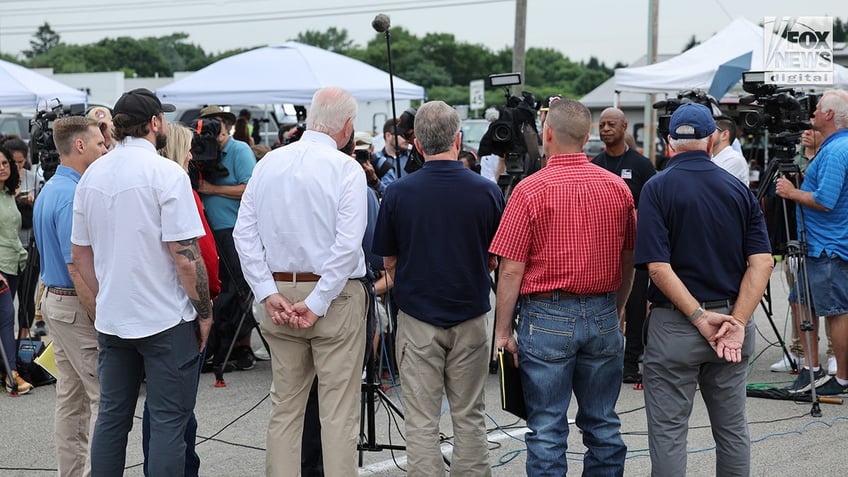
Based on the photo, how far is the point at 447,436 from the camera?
581 centimetres

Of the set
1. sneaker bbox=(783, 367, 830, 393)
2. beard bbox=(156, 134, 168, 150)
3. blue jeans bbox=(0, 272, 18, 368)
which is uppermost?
beard bbox=(156, 134, 168, 150)

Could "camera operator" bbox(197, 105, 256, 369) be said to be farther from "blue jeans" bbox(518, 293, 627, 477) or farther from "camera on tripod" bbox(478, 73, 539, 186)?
"blue jeans" bbox(518, 293, 627, 477)

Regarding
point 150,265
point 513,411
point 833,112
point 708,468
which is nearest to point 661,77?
point 833,112

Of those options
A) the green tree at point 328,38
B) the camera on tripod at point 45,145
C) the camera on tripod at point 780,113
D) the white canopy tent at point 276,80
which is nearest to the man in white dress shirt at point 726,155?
the camera on tripod at point 780,113

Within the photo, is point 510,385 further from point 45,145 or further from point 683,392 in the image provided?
point 45,145

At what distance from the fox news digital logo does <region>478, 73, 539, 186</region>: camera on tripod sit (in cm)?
510

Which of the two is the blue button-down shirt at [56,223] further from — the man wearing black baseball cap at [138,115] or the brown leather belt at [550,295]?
the brown leather belt at [550,295]

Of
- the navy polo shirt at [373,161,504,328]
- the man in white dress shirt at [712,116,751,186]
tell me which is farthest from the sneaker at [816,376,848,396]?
the navy polo shirt at [373,161,504,328]

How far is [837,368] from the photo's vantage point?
675 centimetres

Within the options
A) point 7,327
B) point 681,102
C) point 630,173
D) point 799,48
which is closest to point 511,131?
point 681,102

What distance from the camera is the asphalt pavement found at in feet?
17.4

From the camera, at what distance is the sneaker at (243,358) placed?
25.7ft

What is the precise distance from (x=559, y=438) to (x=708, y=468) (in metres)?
1.53

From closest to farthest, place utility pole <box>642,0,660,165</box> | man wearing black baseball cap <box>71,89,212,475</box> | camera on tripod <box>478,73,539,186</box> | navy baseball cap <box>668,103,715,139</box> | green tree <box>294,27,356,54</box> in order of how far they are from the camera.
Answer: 1. man wearing black baseball cap <box>71,89,212,475</box>
2. navy baseball cap <box>668,103,715,139</box>
3. camera on tripod <box>478,73,539,186</box>
4. utility pole <box>642,0,660,165</box>
5. green tree <box>294,27,356,54</box>
